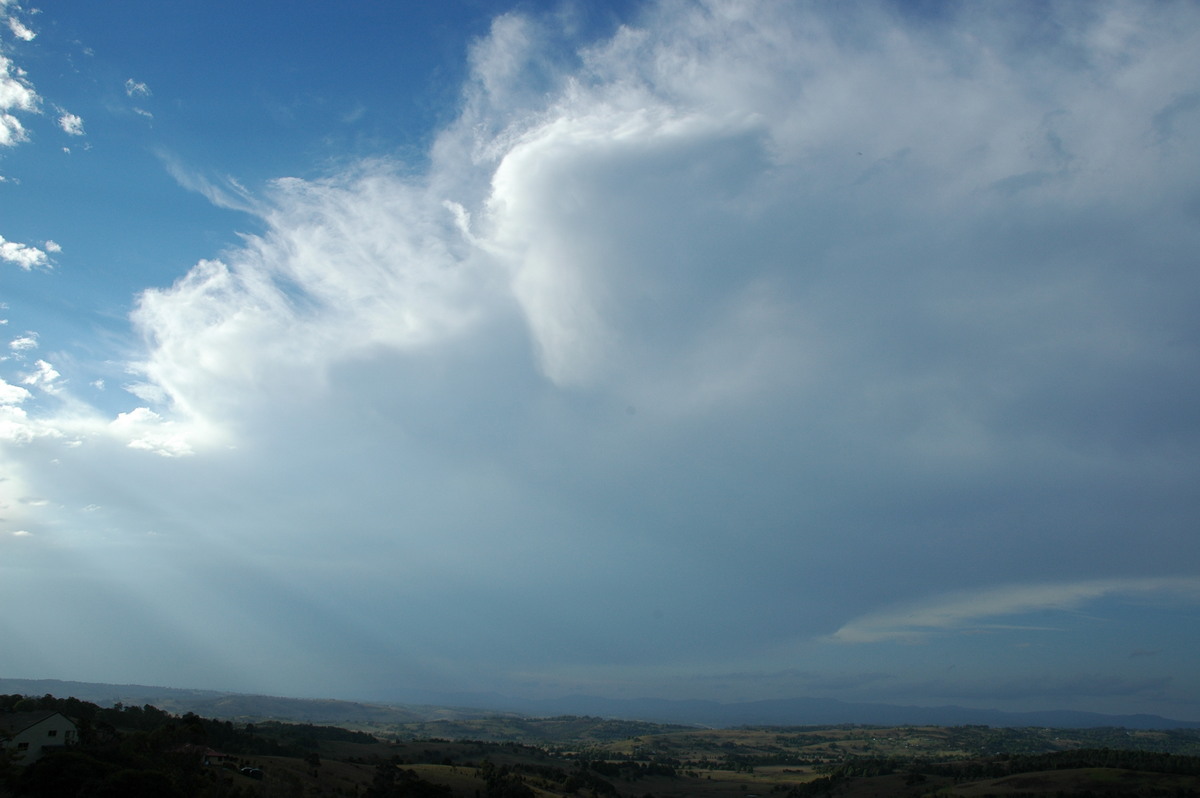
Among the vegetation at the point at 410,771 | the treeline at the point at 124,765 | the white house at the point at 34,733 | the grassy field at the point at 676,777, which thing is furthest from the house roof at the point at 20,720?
the grassy field at the point at 676,777

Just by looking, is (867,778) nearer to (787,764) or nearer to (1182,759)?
(1182,759)

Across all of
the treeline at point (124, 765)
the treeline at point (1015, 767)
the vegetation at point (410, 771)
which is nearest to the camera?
the treeline at point (124, 765)

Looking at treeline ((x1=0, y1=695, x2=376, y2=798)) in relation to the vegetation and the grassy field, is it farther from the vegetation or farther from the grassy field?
the grassy field

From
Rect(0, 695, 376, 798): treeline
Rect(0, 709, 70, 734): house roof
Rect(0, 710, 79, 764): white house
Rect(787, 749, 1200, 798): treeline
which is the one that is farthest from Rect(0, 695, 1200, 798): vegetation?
Rect(0, 709, 70, 734): house roof

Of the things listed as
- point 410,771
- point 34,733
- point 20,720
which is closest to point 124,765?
point 34,733

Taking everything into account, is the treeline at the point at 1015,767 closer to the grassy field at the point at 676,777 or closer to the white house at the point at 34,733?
the grassy field at the point at 676,777

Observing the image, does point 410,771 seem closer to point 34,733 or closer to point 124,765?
point 124,765

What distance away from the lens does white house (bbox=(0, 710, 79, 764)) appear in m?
56.9

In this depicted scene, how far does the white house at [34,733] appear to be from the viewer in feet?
187

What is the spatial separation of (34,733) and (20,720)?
114 inches

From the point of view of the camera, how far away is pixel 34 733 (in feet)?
194

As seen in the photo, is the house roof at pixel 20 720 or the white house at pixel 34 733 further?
the house roof at pixel 20 720

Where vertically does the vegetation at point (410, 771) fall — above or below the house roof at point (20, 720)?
below

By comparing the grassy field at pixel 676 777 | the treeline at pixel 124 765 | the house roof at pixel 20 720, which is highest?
the house roof at pixel 20 720
